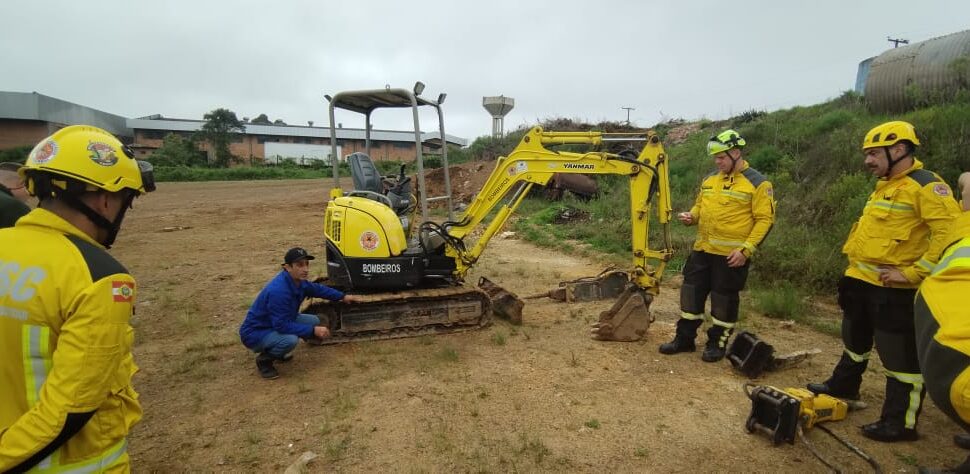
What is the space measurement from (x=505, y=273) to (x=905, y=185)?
20.6 feet

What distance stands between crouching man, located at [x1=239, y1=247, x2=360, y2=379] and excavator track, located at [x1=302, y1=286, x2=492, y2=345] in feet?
2.42

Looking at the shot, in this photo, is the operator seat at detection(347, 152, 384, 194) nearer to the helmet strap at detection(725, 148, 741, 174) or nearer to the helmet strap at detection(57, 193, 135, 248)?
the helmet strap at detection(725, 148, 741, 174)

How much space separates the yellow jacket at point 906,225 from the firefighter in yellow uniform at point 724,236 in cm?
93

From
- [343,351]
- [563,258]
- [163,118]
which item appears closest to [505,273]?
[563,258]

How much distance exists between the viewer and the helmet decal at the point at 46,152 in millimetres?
1728

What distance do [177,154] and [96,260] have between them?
45162mm

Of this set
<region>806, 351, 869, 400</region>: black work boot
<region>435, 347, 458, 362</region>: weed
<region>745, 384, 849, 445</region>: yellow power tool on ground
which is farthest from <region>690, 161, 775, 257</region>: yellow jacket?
<region>435, 347, 458, 362</region>: weed

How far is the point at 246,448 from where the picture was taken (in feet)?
11.8

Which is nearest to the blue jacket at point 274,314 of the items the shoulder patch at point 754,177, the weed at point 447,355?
the weed at point 447,355

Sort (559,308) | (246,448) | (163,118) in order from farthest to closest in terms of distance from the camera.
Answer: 1. (163,118)
2. (559,308)
3. (246,448)

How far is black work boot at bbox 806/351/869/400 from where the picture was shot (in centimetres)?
408

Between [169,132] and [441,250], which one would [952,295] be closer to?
[441,250]

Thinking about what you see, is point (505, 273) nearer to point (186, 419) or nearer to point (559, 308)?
point (559, 308)

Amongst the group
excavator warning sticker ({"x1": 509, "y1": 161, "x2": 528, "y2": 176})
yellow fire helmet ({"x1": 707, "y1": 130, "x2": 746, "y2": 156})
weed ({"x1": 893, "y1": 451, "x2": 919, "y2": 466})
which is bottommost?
weed ({"x1": 893, "y1": 451, "x2": 919, "y2": 466})
